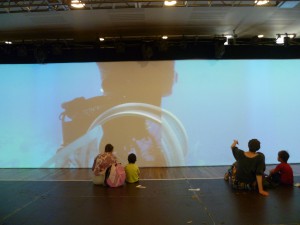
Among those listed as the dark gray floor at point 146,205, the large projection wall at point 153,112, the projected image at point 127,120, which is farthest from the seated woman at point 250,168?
the projected image at point 127,120

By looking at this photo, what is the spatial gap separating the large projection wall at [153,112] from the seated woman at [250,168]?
2.73 m

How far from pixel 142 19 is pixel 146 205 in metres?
4.19

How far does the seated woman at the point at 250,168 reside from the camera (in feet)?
15.7

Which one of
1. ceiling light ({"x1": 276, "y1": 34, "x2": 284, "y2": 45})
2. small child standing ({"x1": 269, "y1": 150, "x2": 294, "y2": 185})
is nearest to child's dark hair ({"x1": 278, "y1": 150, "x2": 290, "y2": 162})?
small child standing ({"x1": 269, "y1": 150, "x2": 294, "y2": 185})

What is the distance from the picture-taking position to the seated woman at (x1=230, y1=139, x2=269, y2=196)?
4793 mm

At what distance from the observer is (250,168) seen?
489 cm

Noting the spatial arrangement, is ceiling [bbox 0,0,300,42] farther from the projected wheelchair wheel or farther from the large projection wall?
the projected wheelchair wheel

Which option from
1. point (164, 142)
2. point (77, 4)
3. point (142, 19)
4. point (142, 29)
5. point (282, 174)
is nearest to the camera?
point (282, 174)

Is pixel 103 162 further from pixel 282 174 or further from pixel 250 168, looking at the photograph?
pixel 282 174

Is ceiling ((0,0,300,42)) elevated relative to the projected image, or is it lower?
elevated

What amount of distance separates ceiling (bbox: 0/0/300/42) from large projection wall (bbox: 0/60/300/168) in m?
0.89

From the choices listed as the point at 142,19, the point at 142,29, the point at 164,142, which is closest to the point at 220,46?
the point at 142,29

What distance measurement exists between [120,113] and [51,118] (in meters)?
1.94

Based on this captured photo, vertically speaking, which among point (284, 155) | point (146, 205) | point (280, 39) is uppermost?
point (280, 39)
